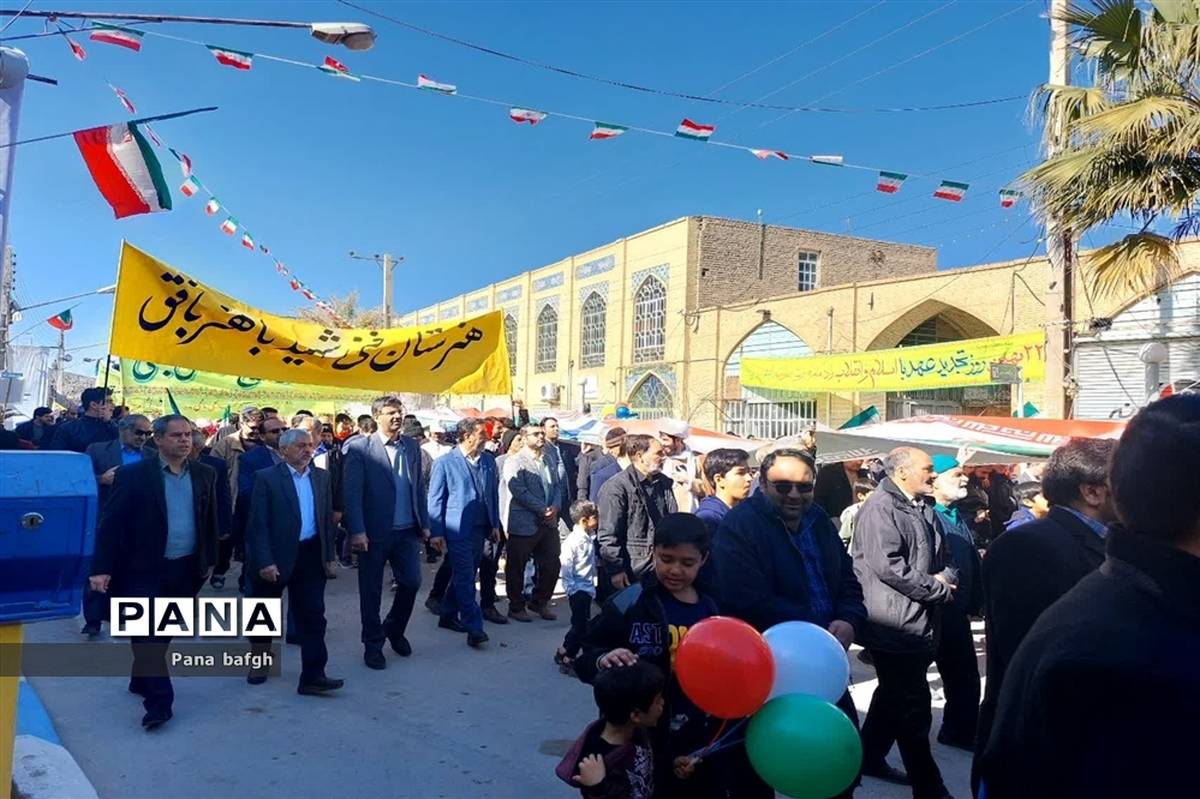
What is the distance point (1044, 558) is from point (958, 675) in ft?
8.42

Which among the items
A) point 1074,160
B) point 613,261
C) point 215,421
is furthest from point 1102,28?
point 613,261

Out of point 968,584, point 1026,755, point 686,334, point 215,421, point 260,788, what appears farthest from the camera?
point 686,334

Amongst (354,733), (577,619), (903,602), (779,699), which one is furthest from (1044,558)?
(577,619)

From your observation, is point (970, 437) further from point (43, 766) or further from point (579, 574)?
point (43, 766)

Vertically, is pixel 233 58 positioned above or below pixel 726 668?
above

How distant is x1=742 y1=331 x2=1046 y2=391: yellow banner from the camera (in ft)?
51.6

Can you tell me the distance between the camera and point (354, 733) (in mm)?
4703

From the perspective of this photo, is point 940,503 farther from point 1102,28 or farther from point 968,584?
point 1102,28

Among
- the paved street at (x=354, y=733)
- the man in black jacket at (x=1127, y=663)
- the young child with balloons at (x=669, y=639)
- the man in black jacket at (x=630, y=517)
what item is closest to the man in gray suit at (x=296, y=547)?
the paved street at (x=354, y=733)

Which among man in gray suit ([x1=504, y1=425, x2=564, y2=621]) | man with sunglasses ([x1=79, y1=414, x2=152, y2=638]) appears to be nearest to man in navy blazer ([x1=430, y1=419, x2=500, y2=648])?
man in gray suit ([x1=504, y1=425, x2=564, y2=621])

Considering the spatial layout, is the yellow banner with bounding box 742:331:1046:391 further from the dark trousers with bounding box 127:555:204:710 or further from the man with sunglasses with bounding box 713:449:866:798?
the dark trousers with bounding box 127:555:204:710

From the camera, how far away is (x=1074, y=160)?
7371mm

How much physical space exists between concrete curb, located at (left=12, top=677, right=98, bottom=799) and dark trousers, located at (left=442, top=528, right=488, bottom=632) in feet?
9.35

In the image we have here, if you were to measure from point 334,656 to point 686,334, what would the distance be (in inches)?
876
